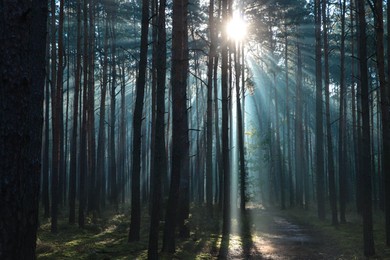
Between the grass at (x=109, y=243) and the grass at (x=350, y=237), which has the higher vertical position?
the grass at (x=109, y=243)

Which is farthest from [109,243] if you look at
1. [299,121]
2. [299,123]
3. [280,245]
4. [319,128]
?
[299,121]

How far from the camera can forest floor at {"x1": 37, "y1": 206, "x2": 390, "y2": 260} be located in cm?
1040

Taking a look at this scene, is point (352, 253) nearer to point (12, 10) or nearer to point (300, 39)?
point (12, 10)

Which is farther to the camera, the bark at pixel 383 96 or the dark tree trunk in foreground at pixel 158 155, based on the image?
the bark at pixel 383 96

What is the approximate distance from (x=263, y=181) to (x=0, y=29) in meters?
44.9

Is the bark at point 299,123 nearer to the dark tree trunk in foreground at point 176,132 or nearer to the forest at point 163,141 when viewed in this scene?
the forest at point 163,141

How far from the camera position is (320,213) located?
22.2 meters

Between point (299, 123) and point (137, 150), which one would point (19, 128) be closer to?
point (137, 150)

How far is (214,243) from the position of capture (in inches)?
520

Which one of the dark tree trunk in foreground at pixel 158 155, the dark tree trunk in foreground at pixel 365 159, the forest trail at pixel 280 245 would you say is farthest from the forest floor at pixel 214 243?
the dark tree trunk in foreground at pixel 158 155

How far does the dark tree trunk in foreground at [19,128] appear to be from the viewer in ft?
9.23

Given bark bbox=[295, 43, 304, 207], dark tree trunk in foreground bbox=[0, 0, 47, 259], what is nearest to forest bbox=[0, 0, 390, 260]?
dark tree trunk in foreground bbox=[0, 0, 47, 259]

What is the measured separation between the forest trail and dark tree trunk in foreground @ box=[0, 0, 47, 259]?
30.2ft

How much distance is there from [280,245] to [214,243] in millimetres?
2461
